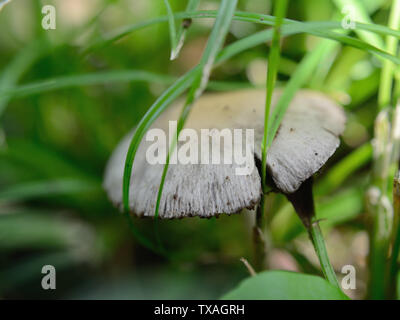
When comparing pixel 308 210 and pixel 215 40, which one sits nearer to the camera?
pixel 215 40

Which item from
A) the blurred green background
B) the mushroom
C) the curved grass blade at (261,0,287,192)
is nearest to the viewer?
the curved grass blade at (261,0,287,192)

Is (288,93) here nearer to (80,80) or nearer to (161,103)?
(161,103)

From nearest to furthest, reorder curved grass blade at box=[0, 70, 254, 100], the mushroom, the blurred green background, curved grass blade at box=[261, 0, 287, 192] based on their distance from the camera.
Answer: curved grass blade at box=[261, 0, 287, 192], the mushroom, curved grass blade at box=[0, 70, 254, 100], the blurred green background

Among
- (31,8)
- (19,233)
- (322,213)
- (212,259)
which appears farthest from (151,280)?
(31,8)

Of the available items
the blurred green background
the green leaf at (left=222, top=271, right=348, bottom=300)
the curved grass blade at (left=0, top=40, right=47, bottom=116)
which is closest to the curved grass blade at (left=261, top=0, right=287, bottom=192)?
the green leaf at (left=222, top=271, right=348, bottom=300)

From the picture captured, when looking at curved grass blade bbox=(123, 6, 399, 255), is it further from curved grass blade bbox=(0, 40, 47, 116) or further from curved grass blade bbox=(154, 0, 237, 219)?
curved grass blade bbox=(0, 40, 47, 116)

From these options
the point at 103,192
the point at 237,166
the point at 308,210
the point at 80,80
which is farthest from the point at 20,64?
the point at 308,210

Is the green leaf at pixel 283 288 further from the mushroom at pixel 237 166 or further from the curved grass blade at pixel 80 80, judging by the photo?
the curved grass blade at pixel 80 80
